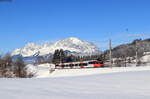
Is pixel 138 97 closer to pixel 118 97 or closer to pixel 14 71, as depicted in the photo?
pixel 118 97

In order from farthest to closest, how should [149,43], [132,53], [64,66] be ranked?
[149,43], [132,53], [64,66]

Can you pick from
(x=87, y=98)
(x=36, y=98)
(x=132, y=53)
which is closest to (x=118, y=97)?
(x=87, y=98)

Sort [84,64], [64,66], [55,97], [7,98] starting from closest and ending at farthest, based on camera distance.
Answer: [7,98] < [55,97] < [84,64] < [64,66]

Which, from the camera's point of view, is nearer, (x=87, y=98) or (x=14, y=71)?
(x=87, y=98)

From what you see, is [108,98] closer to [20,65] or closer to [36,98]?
[36,98]

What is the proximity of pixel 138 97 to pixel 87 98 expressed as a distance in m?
2.01

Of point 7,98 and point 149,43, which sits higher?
point 149,43

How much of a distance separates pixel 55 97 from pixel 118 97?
231cm

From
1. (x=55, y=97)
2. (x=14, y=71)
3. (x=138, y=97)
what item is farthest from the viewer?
(x=14, y=71)

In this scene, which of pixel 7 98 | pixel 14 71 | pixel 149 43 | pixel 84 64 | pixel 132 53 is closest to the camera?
pixel 7 98

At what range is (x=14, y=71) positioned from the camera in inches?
2657

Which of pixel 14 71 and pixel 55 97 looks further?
pixel 14 71

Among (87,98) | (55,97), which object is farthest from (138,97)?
(55,97)

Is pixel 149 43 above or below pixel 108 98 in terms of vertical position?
above
